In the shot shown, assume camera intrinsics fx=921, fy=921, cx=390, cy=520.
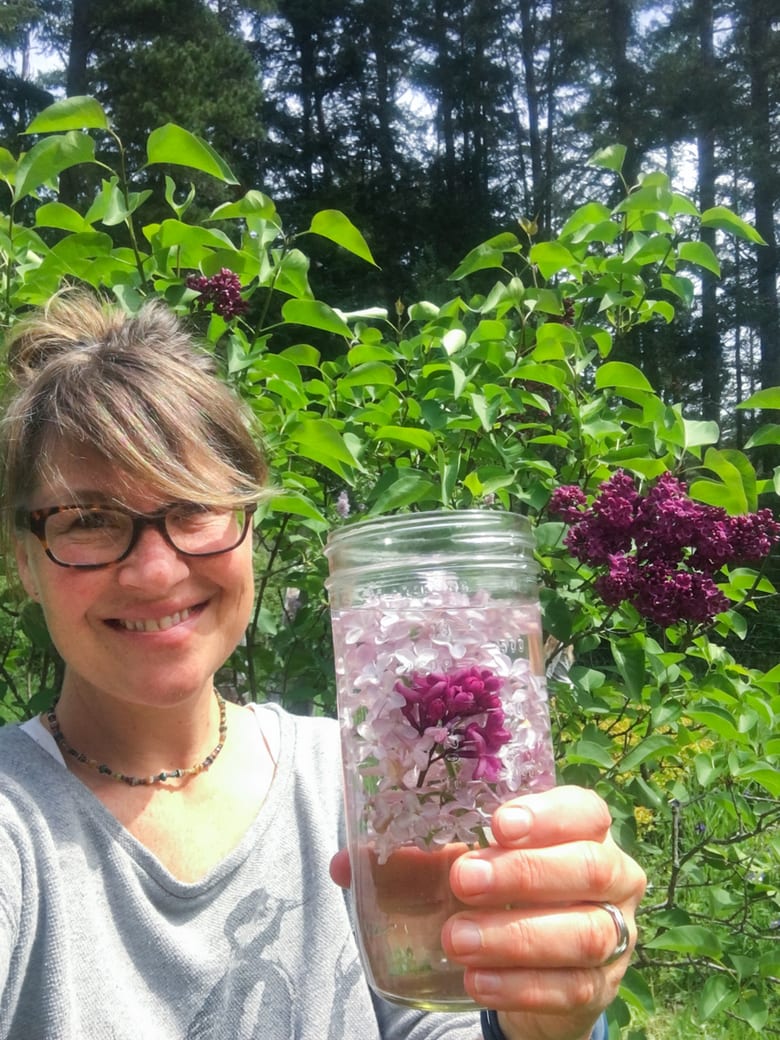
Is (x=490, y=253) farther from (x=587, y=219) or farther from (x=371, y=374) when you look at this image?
(x=371, y=374)

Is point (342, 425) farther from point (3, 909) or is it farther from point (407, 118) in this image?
point (407, 118)

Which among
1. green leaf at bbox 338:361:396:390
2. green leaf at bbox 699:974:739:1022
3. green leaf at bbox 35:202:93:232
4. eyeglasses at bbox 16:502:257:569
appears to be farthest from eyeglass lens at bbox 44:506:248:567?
green leaf at bbox 699:974:739:1022

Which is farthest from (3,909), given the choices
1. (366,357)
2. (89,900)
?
(366,357)

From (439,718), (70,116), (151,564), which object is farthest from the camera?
(70,116)

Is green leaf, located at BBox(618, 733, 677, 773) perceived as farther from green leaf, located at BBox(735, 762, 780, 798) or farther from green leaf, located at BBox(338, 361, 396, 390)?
green leaf, located at BBox(338, 361, 396, 390)

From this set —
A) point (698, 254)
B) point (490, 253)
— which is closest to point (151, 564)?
point (490, 253)

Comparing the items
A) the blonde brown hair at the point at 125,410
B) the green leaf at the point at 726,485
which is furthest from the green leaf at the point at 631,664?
the blonde brown hair at the point at 125,410

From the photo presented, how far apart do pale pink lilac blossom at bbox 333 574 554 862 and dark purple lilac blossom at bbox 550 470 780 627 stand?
49cm

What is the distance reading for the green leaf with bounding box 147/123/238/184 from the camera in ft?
3.96

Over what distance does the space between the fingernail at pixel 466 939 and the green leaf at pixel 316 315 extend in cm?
89

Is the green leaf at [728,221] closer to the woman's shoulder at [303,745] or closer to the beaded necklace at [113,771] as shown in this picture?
the woman's shoulder at [303,745]

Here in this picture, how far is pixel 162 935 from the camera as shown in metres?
0.95

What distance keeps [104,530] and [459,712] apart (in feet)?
1.69

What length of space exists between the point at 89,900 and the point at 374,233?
11.7 meters
